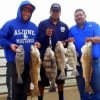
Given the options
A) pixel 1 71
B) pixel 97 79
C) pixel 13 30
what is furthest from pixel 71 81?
pixel 13 30

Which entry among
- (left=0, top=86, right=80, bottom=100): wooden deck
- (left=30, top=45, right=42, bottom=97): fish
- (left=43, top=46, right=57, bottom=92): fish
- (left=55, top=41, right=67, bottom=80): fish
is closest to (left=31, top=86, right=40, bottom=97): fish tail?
(left=30, top=45, right=42, bottom=97): fish

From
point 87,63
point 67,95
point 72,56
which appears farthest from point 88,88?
point 67,95

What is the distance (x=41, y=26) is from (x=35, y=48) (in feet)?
2.07

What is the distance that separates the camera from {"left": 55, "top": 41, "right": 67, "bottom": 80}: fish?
8.86m

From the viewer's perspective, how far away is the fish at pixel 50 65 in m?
8.83

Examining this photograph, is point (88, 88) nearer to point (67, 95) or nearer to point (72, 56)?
point (72, 56)

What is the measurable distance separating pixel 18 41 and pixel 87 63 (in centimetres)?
146

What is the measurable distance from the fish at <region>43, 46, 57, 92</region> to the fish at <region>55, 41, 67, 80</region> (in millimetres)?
100

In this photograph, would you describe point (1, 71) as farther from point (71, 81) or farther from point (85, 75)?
point (85, 75)

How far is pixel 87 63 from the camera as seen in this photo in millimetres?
8969

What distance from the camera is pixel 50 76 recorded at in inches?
352

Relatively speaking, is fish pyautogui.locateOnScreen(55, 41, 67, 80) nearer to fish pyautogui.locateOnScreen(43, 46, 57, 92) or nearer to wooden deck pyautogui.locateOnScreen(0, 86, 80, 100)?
fish pyautogui.locateOnScreen(43, 46, 57, 92)

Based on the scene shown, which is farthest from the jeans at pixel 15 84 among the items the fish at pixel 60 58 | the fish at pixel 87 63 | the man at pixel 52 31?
the fish at pixel 87 63

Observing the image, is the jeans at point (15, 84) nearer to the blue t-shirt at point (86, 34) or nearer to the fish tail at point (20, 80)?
the fish tail at point (20, 80)
